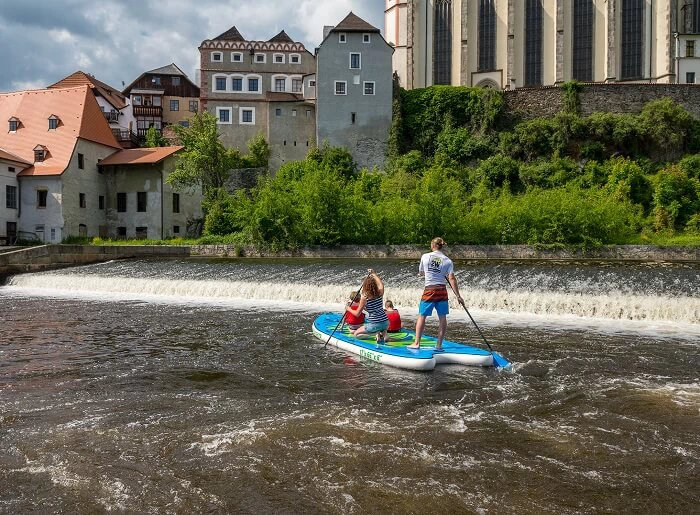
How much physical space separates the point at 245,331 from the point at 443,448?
9.17 m

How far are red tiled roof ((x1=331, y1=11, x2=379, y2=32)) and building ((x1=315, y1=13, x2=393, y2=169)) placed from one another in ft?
0.29

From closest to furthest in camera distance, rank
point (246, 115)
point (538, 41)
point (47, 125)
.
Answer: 1. point (47, 125)
2. point (538, 41)
3. point (246, 115)

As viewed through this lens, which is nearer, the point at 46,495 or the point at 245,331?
the point at 46,495

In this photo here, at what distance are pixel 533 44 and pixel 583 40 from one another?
438 cm

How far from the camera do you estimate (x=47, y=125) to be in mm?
44938

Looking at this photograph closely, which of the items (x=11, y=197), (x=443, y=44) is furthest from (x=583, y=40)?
(x=11, y=197)

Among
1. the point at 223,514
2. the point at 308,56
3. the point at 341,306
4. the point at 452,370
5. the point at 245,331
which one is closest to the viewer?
the point at 223,514

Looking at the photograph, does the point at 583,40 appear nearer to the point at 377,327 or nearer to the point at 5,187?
the point at 5,187

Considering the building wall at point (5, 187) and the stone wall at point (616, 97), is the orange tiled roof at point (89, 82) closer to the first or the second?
the building wall at point (5, 187)

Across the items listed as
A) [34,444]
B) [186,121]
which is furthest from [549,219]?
[186,121]

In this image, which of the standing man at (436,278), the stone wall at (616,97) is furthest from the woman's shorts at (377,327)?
the stone wall at (616,97)

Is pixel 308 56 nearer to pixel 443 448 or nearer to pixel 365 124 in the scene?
pixel 365 124

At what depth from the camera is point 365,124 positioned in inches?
2135

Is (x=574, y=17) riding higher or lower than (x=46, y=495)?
higher
